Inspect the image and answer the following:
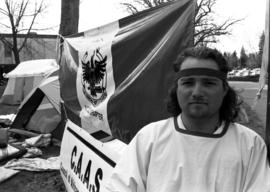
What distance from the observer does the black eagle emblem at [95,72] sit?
439cm

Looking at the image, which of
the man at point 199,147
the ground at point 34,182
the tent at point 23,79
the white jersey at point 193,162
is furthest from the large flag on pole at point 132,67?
the tent at point 23,79

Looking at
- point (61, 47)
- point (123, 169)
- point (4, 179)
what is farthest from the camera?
point (61, 47)

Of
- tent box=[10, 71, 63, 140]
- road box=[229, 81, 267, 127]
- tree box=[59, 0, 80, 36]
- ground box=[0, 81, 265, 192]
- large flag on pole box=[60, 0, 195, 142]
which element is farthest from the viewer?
tree box=[59, 0, 80, 36]

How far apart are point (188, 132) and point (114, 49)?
2411 mm

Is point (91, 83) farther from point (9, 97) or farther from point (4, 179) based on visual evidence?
point (9, 97)

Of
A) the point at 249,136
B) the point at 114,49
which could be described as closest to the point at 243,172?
the point at 249,136

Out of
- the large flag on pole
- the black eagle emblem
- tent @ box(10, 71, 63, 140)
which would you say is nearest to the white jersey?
the large flag on pole

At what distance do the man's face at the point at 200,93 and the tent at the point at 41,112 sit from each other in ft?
19.2

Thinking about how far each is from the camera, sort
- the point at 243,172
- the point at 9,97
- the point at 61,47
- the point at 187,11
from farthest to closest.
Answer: the point at 9,97, the point at 61,47, the point at 187,11, the point at 243,172

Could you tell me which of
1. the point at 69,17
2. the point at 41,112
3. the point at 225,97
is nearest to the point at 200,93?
the point at 225,97

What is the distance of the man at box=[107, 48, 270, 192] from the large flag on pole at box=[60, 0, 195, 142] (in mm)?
1375

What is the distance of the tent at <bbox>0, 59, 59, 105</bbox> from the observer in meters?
15.0

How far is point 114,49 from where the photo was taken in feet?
13.5

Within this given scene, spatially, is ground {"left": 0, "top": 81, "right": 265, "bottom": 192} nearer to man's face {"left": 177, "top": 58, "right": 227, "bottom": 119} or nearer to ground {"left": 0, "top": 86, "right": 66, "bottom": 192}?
ground {"left": 0, "top": 86, "right": 66, "bottom": 192}
